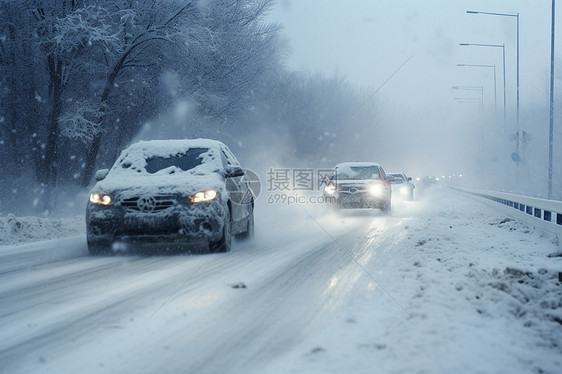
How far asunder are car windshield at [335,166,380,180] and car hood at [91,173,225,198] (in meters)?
10.2

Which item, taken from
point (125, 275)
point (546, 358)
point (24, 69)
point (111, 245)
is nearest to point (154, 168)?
point (111, 245)

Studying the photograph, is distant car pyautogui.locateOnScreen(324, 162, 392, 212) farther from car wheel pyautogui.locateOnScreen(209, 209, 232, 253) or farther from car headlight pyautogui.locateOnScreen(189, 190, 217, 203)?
car headlight pyautogui.locateOnScreen(189, 190, 217, 203)

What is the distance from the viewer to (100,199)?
27.7ft

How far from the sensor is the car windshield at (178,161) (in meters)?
9.45

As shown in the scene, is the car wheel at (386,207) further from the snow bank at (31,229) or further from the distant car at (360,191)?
the snow bank at (31,229)

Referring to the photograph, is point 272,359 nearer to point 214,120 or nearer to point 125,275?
point 125,275

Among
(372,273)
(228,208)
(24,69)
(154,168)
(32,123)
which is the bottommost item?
(372,273)

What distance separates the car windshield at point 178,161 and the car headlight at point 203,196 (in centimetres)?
119

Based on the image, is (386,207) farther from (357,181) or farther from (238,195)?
(238,195)

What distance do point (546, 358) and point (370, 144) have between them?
67458 mm

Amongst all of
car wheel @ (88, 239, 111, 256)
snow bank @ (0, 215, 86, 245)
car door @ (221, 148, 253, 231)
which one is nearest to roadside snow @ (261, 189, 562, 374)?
car door @ (221, 148, 253, 231)

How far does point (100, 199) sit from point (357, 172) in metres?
11.5

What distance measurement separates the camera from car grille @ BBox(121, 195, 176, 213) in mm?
8195

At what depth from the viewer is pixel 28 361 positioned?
3.43 m
